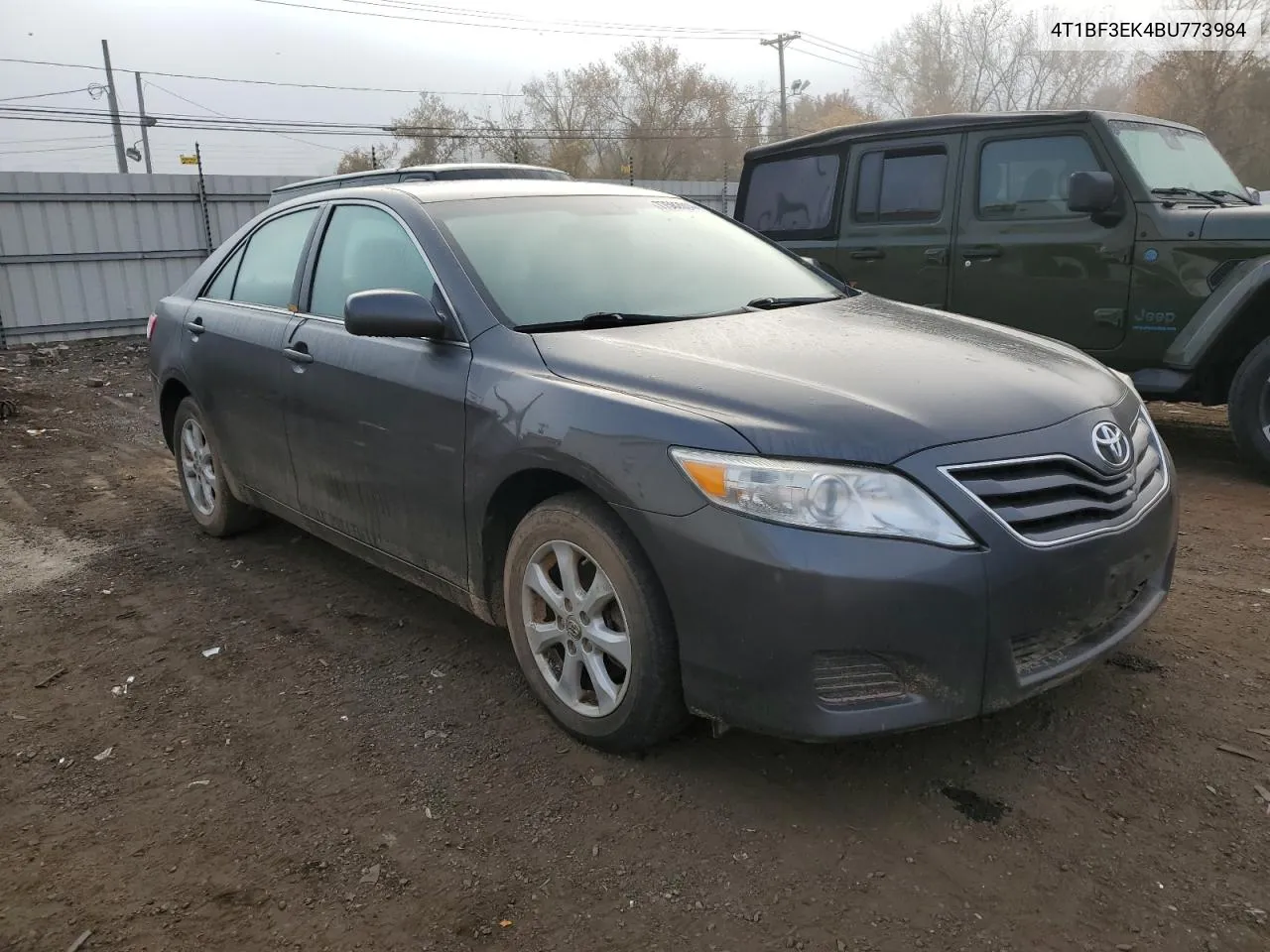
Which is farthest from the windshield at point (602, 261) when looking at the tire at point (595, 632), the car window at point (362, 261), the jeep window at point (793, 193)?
the jeep window at point (793, 193)

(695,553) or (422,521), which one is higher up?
(695,553)

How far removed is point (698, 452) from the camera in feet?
8.07

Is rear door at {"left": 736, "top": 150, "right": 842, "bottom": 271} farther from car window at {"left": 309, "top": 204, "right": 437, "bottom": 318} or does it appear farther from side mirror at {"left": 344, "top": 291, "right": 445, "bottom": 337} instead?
side mirror at {"left": 344, "top": 291, "right": 445, "bottom": 337}

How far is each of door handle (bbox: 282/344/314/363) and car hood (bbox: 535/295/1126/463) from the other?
1266mm

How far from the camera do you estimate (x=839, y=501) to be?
7.70ft

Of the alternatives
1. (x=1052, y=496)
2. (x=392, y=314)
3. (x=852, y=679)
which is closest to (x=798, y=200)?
(x=392, y=314)

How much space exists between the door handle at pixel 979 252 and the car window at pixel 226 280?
172 inches

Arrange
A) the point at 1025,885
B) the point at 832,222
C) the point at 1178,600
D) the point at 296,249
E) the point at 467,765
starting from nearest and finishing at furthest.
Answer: the point at 1025,885 → the point at 467,765 → the point at 1178,600 → the point at 296,249 → the point at 832,222

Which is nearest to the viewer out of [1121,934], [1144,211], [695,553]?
[1121,934]

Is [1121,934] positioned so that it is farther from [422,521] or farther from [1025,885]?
[422,521]

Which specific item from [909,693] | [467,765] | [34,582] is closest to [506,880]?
[467,765]

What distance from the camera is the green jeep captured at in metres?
5.47

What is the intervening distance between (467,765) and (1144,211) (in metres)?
5.02

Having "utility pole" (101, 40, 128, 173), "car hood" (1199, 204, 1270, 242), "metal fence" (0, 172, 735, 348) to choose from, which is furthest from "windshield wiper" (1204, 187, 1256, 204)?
"utility pole" (101, 40, 128, 173)
